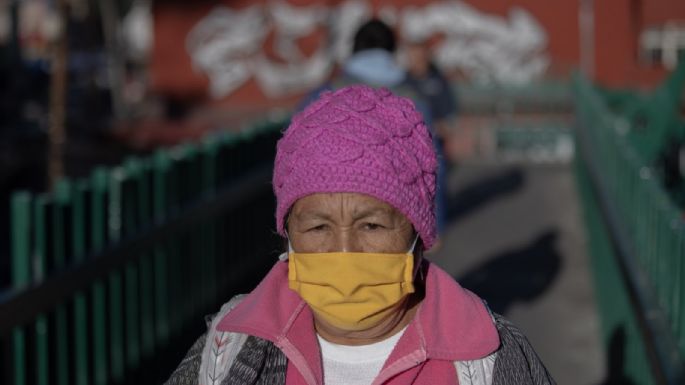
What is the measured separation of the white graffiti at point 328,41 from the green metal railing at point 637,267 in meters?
18.2

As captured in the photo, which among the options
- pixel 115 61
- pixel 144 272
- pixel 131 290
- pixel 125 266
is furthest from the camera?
pixel 115 61

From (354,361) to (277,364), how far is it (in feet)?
0.50

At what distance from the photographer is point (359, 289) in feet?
8.00

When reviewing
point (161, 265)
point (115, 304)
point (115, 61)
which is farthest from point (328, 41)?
point (115, 304)

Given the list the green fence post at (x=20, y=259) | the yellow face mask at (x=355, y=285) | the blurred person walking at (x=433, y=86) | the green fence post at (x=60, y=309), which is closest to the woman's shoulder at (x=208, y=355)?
the yellow face mask at (x=355, y=285)

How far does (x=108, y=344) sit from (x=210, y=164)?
6.98ft

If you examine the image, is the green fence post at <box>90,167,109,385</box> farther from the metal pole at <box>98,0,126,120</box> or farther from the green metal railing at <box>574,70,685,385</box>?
the metal pole at <box>98,0,126,120</box>

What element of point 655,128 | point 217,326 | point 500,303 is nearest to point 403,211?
point 217,326

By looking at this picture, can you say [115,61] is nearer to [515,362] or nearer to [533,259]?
[533,259]

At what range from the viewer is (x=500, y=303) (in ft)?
24.4

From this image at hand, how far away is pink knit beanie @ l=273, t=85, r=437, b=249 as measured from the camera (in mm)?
2395

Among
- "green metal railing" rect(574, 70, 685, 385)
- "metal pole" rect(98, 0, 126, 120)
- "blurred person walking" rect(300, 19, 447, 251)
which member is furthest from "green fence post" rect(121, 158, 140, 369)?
"metal pole" rect(98, 0, 126, 120)

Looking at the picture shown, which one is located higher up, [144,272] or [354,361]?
[354,361]

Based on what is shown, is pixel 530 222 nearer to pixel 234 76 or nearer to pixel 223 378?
pixel 223 378
